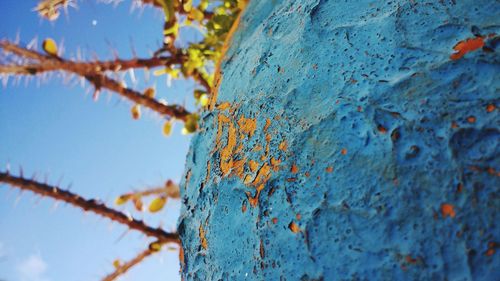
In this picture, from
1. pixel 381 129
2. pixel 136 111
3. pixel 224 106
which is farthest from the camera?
pixel 136 111

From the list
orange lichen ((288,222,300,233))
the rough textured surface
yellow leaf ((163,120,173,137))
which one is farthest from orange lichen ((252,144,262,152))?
yellow leaf ((163,120,173,137))

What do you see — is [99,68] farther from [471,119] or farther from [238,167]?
[471,119]

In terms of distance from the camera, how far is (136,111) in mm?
2043

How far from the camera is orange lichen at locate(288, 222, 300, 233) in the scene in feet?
2.26

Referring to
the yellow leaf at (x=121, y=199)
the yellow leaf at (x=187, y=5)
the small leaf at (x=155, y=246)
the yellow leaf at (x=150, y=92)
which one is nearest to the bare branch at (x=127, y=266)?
the small leaf at (x=155, y=246)

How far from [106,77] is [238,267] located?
4.10 feet

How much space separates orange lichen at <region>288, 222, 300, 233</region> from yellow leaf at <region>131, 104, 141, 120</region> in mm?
1455

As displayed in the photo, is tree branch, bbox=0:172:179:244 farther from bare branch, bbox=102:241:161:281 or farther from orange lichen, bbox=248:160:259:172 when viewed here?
orange lichen, bbox=248:160:259:172

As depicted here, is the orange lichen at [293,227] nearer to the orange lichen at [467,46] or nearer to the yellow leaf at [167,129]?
the orange lichen at [467,46]

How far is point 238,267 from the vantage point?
76 cm

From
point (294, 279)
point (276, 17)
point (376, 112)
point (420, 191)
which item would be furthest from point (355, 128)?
point (276, 17)

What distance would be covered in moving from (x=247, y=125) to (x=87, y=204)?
3.70ft

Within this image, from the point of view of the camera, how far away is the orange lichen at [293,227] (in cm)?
69

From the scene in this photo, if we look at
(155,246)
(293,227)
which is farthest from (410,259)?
(155,246)
